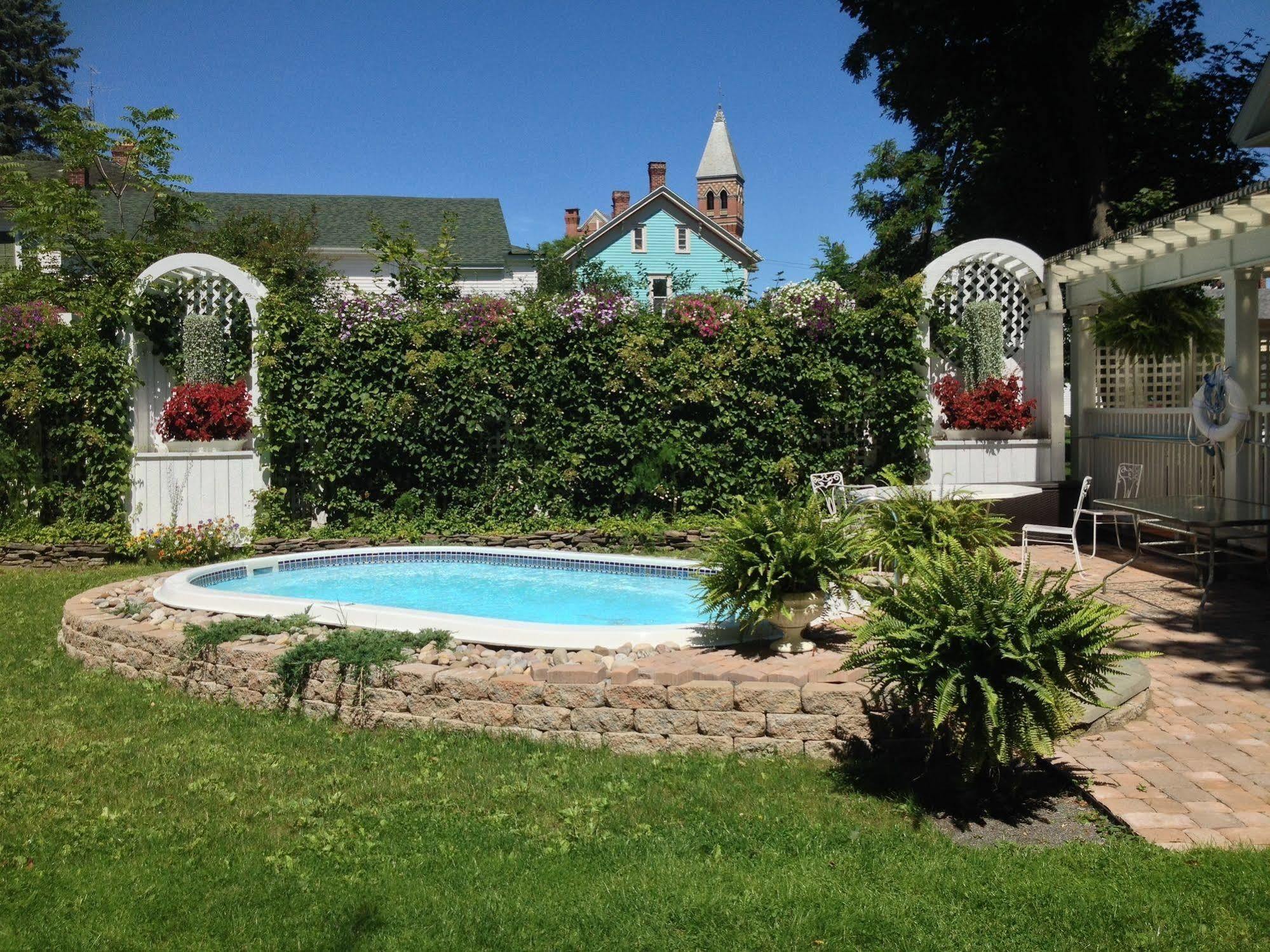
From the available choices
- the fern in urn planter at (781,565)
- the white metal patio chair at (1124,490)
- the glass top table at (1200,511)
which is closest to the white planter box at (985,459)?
the white metal patio chair at (1124,490)

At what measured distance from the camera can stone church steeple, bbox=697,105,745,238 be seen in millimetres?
61906

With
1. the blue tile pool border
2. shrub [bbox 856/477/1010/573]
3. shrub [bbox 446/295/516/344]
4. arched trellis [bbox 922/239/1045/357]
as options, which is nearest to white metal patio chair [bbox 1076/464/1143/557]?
arched trellis [bbox 922/239/1045/357]

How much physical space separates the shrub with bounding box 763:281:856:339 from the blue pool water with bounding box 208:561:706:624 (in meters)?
3.87

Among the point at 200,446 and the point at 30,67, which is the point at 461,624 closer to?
the point at 200,446

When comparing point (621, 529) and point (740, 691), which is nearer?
point (740, 691)

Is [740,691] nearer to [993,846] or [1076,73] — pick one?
[993,846]

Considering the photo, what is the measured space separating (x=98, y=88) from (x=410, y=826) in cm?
2240

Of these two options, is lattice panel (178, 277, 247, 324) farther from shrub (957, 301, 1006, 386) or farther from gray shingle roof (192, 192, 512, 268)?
gray shingle roof (192, 192, 512, 268)

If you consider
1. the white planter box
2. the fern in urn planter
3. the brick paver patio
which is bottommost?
the brick paver patio

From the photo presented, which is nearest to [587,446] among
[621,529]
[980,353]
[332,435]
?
[621,529]

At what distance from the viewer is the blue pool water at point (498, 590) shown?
26.7 ft

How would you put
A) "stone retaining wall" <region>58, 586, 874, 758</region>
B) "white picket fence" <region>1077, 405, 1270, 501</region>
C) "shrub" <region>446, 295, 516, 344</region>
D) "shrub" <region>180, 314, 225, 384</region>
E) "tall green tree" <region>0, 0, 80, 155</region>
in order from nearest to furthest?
"stone retaining wall" <region>58, 586, 874, 758</region>, "white picket fence" <region>1077, 405, 1270, 501</region>, "shrub" <region>446, 295, 516, 344</region>, "shrub" <region>180, 314, 225, 384</region>, "tall green tree" <region>0, 0, 80, 155</region>

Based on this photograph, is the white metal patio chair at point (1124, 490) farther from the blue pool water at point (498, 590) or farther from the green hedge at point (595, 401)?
the blue pool water at point (498, 590)

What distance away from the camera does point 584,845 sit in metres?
3.63
